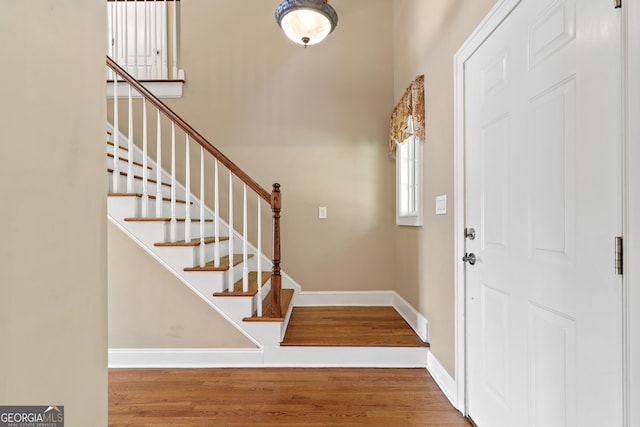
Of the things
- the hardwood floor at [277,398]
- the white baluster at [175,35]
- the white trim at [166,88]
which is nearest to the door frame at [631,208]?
the hardwood floor at [277,398]

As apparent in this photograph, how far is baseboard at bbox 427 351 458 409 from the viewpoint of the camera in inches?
72.2

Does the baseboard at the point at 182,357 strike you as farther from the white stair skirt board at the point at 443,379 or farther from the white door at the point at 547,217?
the white door at the point at 547,217

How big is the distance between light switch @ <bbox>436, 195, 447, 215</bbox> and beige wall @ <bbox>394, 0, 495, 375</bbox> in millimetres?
35

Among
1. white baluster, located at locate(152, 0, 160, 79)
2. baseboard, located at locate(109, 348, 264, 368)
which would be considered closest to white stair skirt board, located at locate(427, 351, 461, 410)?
baseboard, located at locate(109, 348, 264, 368)

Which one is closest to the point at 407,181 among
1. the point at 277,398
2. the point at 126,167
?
the point at 277,398

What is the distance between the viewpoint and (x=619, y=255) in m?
0.85

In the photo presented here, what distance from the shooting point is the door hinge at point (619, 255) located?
2.77 feet

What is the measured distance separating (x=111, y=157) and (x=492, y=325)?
3109 mm

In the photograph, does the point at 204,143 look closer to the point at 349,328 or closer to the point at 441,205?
the point at 441,205

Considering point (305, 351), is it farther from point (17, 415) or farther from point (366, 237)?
point (17, 415)

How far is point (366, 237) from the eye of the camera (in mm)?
3416

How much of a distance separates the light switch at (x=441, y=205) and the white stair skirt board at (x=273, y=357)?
1.03 metres

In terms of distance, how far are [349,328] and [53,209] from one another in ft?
7.52

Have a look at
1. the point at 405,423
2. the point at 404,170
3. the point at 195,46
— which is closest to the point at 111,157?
the point at 195,46
